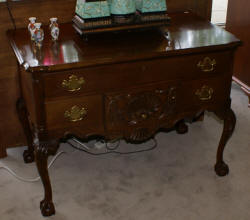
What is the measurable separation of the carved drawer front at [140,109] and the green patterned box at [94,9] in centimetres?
37

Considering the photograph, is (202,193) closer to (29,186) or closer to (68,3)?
(29,186)

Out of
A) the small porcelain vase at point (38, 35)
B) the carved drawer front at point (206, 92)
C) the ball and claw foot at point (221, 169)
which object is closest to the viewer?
the small porcelain vase at point (38, 35)

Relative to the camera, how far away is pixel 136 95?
1969mm

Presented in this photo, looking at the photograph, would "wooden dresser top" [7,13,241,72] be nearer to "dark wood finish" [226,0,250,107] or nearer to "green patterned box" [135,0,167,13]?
"green patterned box" [135,0,167,13]

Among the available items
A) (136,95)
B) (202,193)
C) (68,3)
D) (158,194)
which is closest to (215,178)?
(202,193)

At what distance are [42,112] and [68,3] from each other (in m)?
0.72

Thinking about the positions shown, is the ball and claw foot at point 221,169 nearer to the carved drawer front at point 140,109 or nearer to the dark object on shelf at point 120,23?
the carved drawer front at point 140,109

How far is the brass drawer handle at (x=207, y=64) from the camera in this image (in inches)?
79.5

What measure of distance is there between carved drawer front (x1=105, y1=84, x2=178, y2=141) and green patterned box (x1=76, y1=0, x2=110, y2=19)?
37 cm

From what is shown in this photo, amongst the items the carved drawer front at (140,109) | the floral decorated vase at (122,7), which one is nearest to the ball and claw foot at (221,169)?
the carved drawer front at (140,109)

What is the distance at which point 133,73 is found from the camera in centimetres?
193

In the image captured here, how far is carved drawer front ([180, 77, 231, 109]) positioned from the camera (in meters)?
2.06

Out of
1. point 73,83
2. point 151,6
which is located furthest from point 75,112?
point 151,6

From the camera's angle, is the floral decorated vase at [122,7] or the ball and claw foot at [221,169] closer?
the floral decorated vase at [122,7]
